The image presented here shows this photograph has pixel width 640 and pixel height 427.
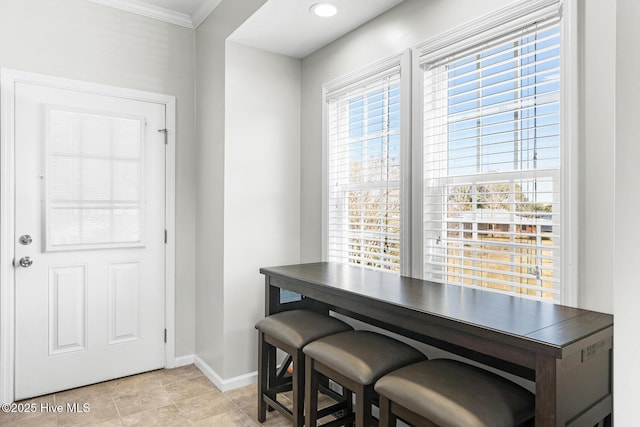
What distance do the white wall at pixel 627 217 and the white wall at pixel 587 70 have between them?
0.86m

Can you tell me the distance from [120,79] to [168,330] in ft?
6.20

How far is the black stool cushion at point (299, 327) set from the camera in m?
2.04

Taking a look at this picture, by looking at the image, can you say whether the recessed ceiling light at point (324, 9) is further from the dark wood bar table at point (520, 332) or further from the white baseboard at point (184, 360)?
the white baseboard at point (184, 360)

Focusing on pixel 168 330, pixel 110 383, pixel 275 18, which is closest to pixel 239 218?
pixel 168 330

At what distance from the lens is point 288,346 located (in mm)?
2076

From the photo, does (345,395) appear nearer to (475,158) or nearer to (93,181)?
(475,158)

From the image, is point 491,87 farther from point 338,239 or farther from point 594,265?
point 338,239

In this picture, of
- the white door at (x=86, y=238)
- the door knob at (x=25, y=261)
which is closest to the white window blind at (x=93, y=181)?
the white door at (x=86, y=238)

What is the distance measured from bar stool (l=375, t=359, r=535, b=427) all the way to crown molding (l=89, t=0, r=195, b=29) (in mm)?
2826

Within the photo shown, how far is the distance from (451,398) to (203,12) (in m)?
2.96

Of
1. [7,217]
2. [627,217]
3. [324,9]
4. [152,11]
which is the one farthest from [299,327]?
[152,11]

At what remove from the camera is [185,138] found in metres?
3.13

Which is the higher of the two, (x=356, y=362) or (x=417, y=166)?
(x=417, y=166)

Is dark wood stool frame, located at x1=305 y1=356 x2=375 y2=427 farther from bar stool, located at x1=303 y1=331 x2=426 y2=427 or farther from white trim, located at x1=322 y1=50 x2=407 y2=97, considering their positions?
white trim, located at x1=322 y1=50 x2=407 y2=97
